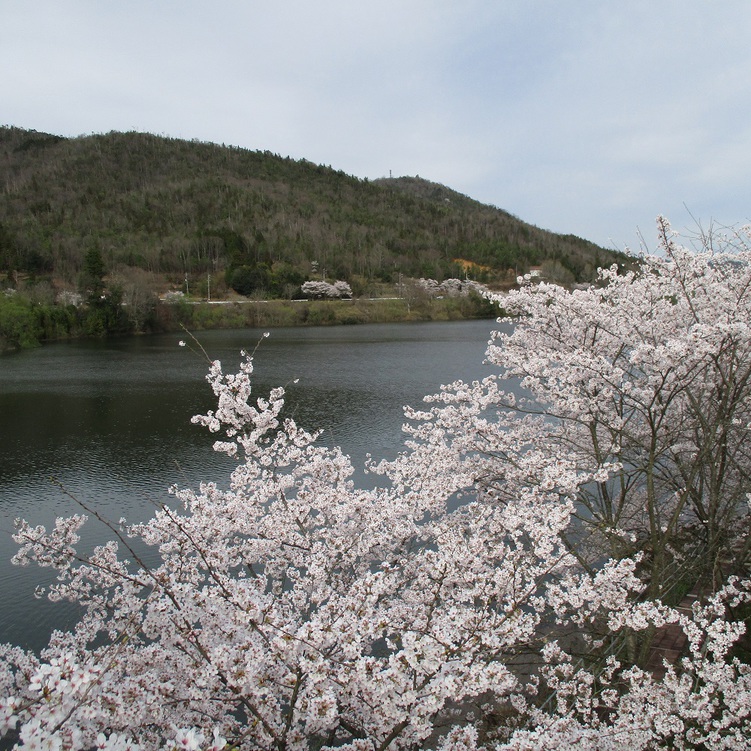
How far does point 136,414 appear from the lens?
1941 centimetres

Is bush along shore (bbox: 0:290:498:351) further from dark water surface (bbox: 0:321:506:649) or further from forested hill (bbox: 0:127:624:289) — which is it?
forested hill (bbox: 0:127:624:289)

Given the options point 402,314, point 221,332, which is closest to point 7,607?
point 221,332

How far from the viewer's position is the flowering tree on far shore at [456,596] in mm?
2924

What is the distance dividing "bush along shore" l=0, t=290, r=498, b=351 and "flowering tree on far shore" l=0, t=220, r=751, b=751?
24906 millimetres

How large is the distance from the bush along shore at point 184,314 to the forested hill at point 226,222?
1070 cm

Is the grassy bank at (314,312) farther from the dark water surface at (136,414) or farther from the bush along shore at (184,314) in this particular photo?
the dark water surface at (136,414)

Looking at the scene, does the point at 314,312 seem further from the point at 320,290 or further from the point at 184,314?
the point at 184,314

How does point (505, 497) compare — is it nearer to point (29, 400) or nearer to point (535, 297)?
point (535, 297)

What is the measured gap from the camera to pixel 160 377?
26469 millimetres

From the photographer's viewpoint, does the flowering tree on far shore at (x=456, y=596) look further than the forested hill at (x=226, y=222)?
No

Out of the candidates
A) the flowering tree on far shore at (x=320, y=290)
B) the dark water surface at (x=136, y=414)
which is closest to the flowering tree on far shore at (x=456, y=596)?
the dark water surface at (x=136, y=414)

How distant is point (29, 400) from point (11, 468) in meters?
8.87

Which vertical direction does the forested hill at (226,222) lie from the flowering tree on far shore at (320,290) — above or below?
above

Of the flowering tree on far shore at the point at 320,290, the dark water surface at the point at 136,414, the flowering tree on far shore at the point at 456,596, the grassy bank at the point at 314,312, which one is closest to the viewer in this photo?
the flowering tree on far shore at the point at 456,596
